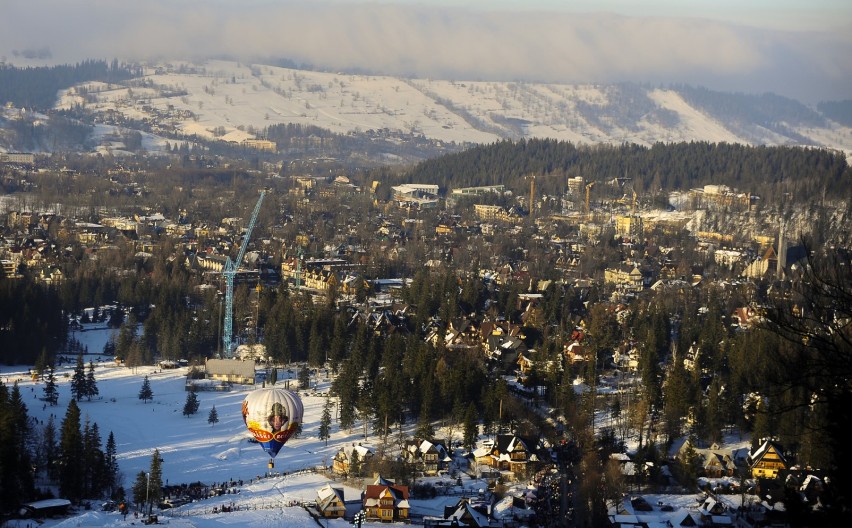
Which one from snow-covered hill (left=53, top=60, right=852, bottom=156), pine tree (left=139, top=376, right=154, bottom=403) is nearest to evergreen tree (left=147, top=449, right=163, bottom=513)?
pine tree (left=139, top=376, right=154, bottom=403)

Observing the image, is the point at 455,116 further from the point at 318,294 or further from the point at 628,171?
the point at 318,294

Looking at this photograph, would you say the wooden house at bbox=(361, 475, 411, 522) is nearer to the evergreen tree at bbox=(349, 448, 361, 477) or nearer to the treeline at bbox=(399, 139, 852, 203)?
the evergreen tree at bbox=(349, 448, 361, 477)

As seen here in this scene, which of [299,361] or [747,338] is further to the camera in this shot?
[299,361]

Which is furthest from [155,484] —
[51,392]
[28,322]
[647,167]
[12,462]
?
[647,167]

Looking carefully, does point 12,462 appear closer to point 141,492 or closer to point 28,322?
point 141,492

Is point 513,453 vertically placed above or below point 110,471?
above

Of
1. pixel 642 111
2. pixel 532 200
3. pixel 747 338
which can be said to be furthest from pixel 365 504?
pixel 642 111
